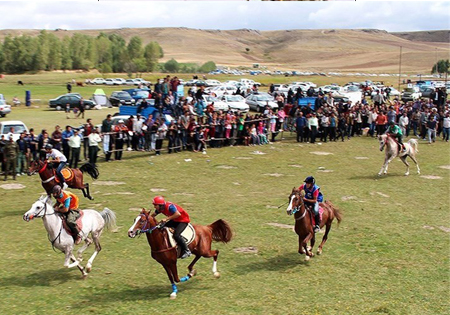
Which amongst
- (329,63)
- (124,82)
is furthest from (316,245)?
(329,63)

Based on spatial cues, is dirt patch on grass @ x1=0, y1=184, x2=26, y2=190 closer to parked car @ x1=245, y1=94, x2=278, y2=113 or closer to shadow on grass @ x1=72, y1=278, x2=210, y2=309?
shadow on grass @ x1=72, y1=278, x2=210, y2=309

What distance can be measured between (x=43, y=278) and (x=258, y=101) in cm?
3733

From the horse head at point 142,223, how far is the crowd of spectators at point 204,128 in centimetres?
1188

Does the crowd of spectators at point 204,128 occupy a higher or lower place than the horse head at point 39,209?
higher

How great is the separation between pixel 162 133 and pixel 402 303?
763 inches

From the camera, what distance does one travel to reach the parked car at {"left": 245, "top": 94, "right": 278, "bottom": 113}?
1896 inches

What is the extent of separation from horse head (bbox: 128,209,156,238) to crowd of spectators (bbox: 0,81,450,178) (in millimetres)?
11880

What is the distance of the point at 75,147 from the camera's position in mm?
25031

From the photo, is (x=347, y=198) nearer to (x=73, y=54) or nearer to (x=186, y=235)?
(x=186, y=235)

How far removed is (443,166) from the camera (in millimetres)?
28906

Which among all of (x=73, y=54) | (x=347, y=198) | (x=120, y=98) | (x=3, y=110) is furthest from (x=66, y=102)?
(x=73, y=54)

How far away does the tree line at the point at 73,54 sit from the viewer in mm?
118312

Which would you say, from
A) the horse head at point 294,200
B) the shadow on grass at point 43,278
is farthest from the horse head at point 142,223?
the horse head at point 294,200

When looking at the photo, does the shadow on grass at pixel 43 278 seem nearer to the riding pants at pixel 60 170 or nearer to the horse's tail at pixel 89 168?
the riding pants at pixel 60 170
